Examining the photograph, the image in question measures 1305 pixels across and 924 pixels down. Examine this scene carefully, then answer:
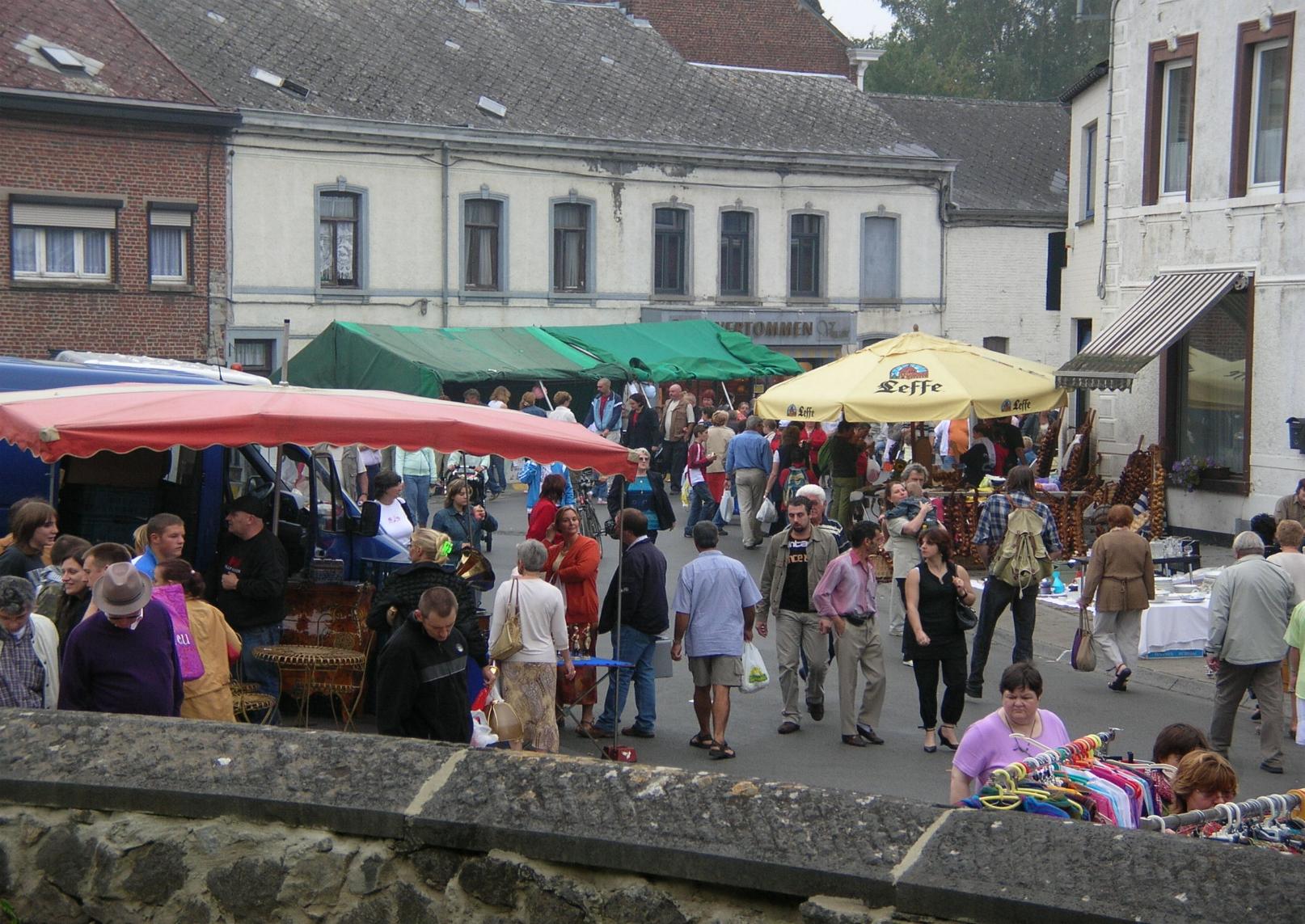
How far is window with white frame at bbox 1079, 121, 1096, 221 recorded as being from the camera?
2608 cm

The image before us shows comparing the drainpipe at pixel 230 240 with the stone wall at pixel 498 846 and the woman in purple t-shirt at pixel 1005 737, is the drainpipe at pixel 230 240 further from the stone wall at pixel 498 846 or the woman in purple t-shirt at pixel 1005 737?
the stone wall at pixel 498 846

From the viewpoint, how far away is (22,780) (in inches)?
157

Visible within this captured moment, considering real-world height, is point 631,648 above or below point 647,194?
below

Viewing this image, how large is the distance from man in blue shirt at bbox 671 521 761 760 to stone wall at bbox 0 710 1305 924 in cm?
689

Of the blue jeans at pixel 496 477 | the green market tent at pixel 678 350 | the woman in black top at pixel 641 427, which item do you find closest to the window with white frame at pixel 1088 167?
the woman in black top at pixel 641 427

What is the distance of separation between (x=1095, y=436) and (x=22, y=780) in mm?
20625

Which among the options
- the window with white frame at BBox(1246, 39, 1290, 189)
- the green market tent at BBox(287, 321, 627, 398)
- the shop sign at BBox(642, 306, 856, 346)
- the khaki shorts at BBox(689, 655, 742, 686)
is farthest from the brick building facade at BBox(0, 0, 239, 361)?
the khaki shorts at BBox(689, 655, 742, 686)

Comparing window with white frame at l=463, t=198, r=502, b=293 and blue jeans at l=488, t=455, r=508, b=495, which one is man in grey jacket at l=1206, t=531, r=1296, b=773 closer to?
blue jeans at l=488, t=455, r=508, b=495

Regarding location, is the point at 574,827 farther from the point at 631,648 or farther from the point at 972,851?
the point at 631,648

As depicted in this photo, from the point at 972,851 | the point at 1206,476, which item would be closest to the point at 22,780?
the point at 972,851

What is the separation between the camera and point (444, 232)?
107 feet

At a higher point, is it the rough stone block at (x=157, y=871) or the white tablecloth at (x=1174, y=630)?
the rough stone block at (x=157, y=871)

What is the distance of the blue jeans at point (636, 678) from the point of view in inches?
437

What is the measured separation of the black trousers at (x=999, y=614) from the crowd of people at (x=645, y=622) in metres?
0.02
